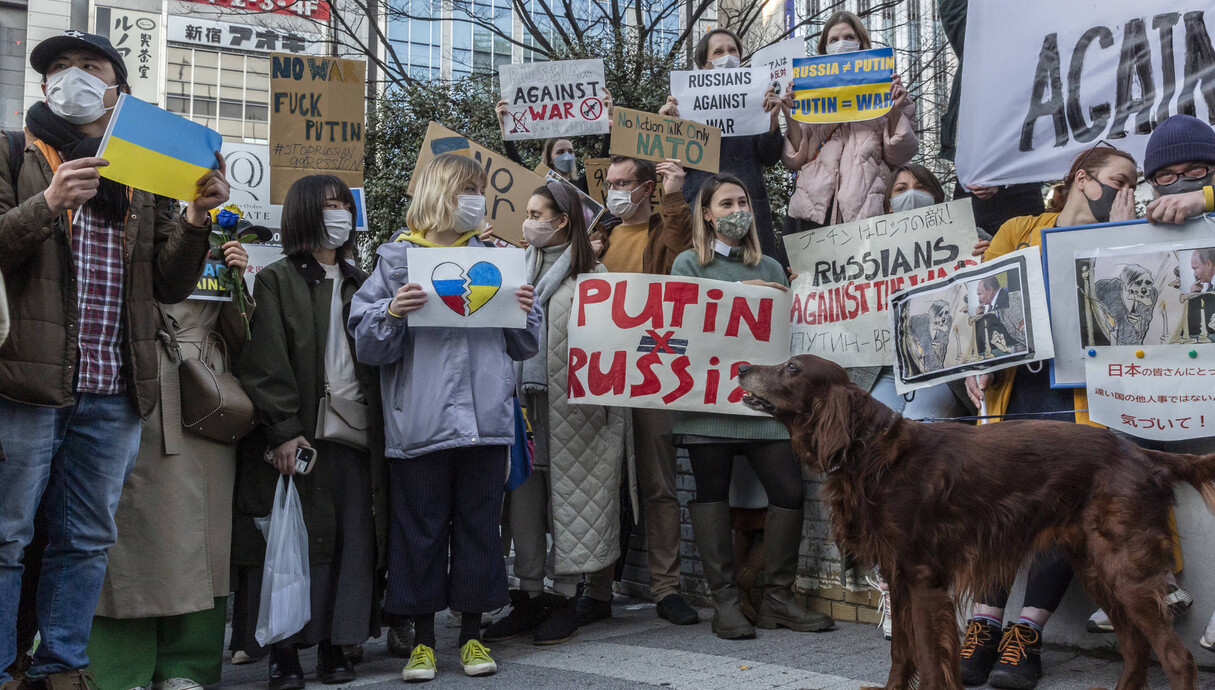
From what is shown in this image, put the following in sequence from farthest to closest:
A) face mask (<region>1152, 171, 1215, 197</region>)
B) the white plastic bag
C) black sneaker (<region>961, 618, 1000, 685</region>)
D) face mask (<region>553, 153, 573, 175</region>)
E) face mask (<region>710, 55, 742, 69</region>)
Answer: face mask (<region>553, 153, 573, 175</region>), face mask (<region>710, 55, 742, 69</region>), the white plastic bag, black sneaker (<region>961, 618, 1000, 685</region>), face mask (<region>1152, 171, 1215, 197</region>)

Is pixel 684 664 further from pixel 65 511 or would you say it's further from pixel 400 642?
pixel 65 511

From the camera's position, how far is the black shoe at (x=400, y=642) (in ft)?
17.7

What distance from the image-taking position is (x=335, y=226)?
4945 mm

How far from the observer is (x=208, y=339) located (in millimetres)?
4742

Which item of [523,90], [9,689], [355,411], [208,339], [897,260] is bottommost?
[9,689]

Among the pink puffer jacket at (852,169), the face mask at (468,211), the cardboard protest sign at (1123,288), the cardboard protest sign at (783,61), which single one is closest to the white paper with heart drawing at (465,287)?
the face mask at (468,211)

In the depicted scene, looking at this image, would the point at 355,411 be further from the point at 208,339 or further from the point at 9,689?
the point at 9,689

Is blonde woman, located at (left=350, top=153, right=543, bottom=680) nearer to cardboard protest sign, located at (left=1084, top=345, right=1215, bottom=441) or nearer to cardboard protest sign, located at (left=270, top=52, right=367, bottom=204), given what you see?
cardboard protest sign, located at (left=270, top=52, right=367, bottom=204)

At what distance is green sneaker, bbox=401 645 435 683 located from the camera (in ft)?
14.9

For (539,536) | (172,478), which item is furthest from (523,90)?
(172,478)

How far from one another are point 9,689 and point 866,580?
380cm

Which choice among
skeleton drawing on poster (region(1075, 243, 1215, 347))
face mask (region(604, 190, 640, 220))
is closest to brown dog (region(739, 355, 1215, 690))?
skeleton drawing on poster (region(1075, 243, 1215, 347))

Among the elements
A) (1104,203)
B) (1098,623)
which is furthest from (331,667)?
(1104,203)

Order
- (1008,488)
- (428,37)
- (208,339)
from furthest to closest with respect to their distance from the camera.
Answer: (428,37) < (208,339) < (1008,488)
